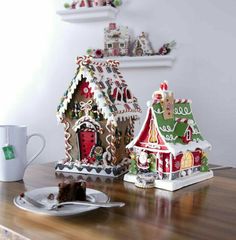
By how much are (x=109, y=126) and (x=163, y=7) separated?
3.55 feet

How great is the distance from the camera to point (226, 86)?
1864 mm

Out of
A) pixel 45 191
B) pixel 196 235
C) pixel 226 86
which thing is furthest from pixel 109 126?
pixel 226 86

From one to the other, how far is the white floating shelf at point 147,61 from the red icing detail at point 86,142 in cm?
89

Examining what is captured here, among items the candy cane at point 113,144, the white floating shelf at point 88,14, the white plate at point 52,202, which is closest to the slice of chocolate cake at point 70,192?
the white plate at point 52,202

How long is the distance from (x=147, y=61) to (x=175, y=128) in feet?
3.28

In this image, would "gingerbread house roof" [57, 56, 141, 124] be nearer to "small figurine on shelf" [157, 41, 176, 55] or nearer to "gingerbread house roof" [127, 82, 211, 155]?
"gingerbread house roof" [127, 82, 211, 155]

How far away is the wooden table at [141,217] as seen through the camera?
69cm

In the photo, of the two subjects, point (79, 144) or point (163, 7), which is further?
point (163, 7)

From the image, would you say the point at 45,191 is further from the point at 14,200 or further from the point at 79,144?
the point at 79,144

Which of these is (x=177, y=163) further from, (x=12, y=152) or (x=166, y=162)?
(x=12, y=152)

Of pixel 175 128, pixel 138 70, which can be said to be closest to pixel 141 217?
pixel 175 128

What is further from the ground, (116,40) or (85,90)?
(116,40)

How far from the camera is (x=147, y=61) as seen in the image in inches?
80.3

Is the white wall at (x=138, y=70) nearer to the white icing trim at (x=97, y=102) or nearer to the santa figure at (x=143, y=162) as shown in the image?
the white icing trim at (x=97, y=102)
